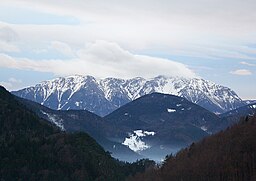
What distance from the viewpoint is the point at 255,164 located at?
198 meters

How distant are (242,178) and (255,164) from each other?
6814 mm

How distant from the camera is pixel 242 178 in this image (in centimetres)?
19625
